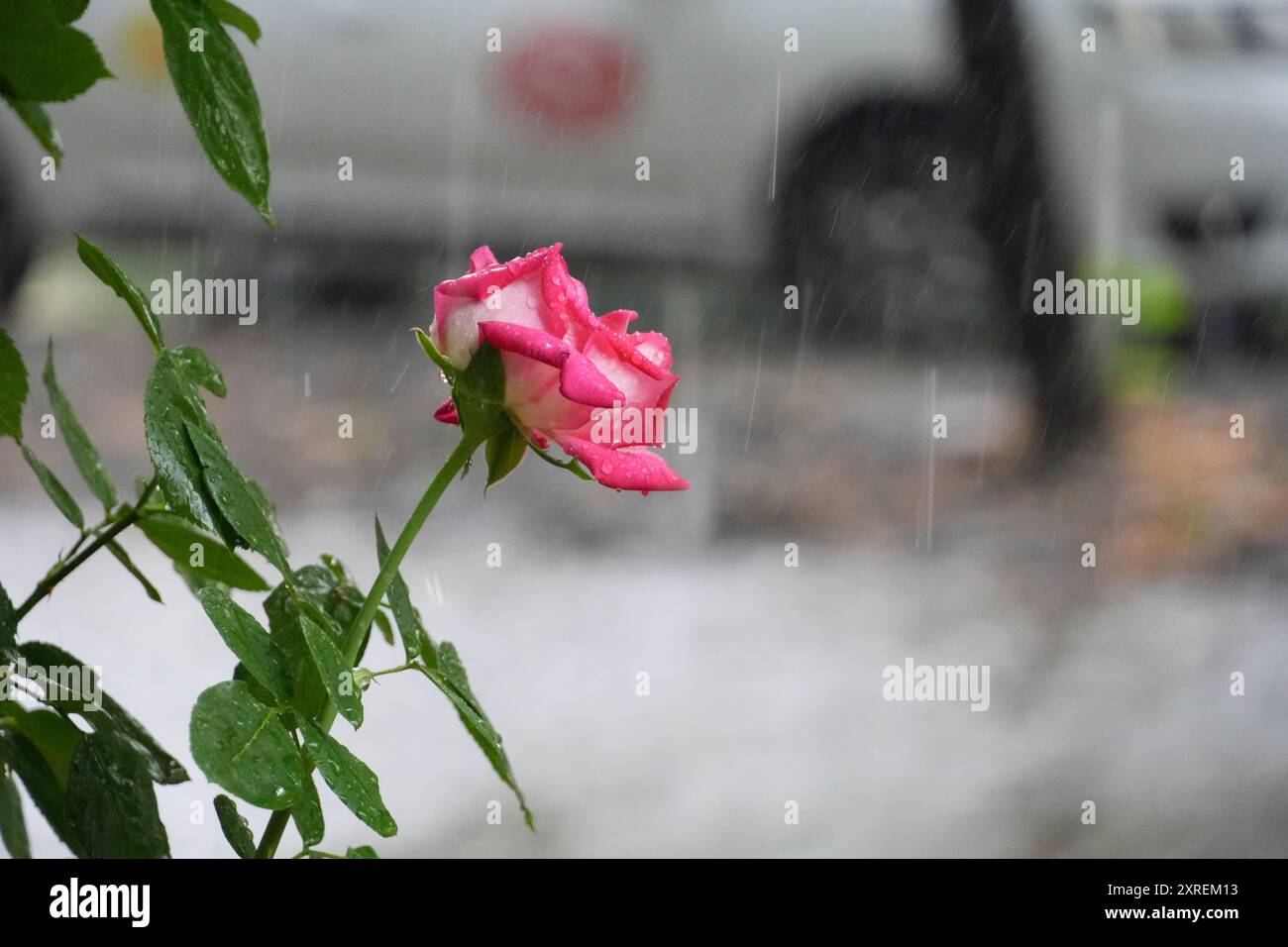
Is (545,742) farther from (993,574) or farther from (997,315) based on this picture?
(997,315)

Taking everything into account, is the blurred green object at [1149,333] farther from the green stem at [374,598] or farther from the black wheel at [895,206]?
the green stem at [374,598]

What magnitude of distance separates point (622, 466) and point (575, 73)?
315 cm

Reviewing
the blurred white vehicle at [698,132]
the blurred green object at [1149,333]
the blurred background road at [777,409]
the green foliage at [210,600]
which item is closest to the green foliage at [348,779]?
the green foliage at [210,600]

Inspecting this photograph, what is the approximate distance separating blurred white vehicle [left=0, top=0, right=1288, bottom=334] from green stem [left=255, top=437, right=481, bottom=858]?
9.37ft

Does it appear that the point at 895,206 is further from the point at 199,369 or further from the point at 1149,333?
the point at 199,369

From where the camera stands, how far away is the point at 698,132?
3.27 m

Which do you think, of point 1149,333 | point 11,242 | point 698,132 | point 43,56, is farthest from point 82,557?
point 1149,333

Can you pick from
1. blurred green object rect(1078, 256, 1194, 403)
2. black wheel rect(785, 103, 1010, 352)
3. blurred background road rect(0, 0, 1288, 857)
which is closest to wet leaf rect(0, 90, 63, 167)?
blurred background road rect(0, 0, 1288, 857)

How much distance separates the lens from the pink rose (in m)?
0.36

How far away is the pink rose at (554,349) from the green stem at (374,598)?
2cm

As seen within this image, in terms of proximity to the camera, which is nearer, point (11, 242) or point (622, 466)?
point (622, 466)

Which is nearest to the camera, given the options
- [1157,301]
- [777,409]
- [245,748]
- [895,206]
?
[245,748]

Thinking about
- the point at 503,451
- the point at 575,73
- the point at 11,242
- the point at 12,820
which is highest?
the point at 575,73

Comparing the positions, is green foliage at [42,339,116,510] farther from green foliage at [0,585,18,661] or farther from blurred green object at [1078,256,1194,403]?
blurred green object at [1078,256,1194,403]
